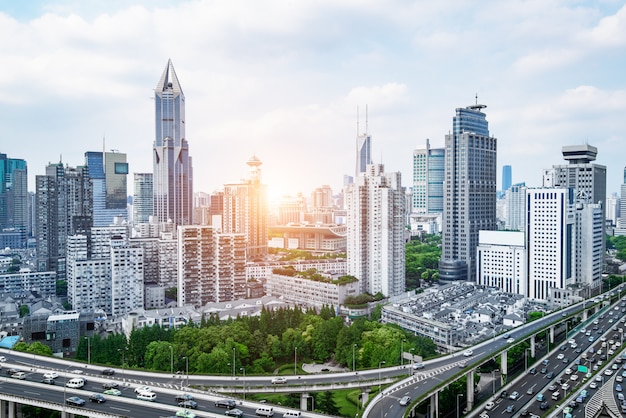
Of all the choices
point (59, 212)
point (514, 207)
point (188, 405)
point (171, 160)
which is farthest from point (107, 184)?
point (188, 405)

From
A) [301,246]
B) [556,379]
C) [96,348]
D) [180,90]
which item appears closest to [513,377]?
[556,379]

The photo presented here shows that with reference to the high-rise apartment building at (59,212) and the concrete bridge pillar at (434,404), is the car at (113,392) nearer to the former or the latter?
the concrete bridge pillar at (434,404)

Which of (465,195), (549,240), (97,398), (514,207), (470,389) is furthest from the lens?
(514,207)

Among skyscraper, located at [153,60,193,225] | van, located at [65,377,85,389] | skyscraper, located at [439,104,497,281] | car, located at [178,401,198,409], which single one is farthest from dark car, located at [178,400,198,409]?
skyscraper, located at [153,60,193,225]

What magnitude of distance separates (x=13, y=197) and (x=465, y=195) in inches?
2753

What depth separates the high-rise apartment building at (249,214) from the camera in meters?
62.6

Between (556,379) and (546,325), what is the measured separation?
6.03m

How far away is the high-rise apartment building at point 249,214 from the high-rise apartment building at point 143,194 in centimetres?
3254

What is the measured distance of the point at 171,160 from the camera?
85500 millimetres

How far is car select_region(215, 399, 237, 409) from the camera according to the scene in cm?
1622

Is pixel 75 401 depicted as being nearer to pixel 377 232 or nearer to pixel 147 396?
pixel 147 396

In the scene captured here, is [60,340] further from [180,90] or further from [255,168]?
[180,90]

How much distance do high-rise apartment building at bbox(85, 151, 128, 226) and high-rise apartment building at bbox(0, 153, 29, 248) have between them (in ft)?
38.1

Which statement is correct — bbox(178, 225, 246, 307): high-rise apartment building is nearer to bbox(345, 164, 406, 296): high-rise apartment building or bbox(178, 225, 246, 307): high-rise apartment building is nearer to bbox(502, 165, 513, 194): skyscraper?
bbox(345, 164, 406, 296): high-rise apartment building
